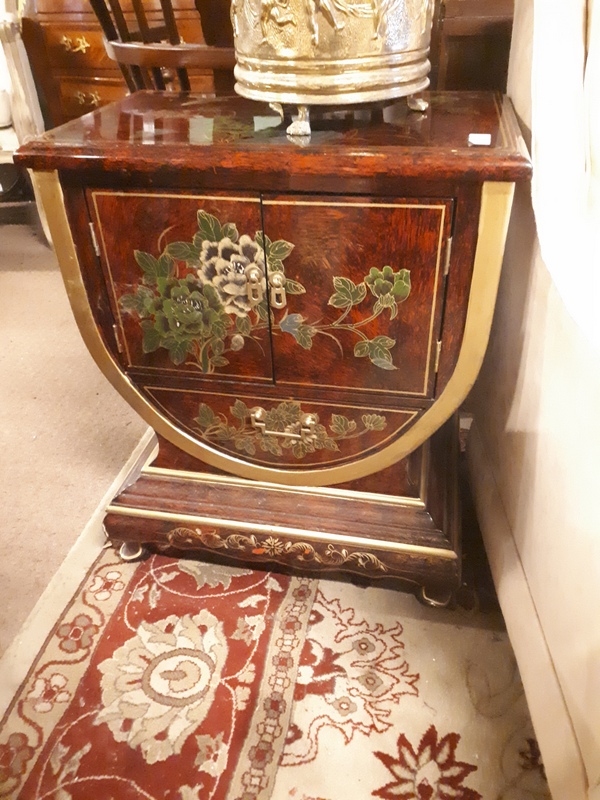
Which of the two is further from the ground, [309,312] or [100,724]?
[309,312]

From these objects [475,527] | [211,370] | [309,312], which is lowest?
[475,527]

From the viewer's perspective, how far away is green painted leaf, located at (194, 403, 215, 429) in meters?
0.94

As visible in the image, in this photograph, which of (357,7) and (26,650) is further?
(26,650)

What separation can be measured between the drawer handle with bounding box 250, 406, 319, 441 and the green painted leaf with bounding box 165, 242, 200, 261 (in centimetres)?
24

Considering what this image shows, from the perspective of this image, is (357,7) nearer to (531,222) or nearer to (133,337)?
(531,222)

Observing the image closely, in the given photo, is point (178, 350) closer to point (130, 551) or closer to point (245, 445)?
point (245, 445)

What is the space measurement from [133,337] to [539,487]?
596 millimetres

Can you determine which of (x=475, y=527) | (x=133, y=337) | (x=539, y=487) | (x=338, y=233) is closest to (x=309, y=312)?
(x=338, y=233)

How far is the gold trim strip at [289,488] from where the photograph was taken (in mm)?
953

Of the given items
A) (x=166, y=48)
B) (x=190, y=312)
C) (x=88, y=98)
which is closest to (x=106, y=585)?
(x=190, y=312)

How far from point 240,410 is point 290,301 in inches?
8.1

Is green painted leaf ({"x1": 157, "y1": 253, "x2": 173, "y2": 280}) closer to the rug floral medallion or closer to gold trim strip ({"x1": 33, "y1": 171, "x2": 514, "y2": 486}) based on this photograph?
gold trim strip ({"x1": 33, "y1": 171, "x2": 514, "y2": 486})

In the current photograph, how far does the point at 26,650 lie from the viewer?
3.13 feet

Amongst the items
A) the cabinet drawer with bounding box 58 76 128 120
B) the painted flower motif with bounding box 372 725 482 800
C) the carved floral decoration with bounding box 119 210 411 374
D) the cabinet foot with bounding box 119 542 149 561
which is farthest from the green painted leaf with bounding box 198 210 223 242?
the cabinet drawer with bounding box 58 76 128 120
